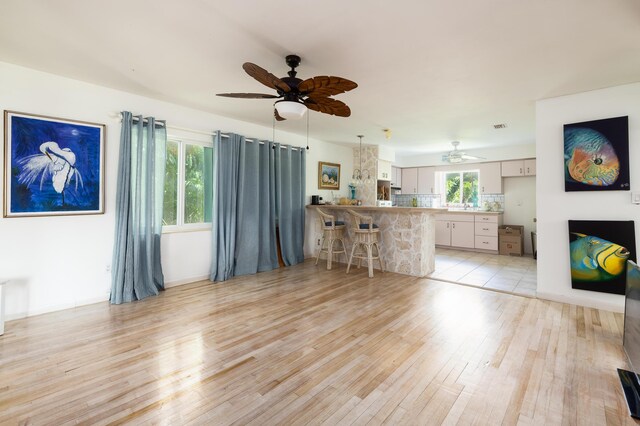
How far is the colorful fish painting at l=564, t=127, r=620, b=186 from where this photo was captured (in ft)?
10.6

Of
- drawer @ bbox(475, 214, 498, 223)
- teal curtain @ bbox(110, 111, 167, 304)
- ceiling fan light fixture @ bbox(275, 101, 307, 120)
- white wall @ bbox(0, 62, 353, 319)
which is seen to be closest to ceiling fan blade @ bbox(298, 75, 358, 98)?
ceiling fan light fixture @ bbox(275, 101, 307, 120)

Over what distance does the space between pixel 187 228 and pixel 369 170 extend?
14.0ft

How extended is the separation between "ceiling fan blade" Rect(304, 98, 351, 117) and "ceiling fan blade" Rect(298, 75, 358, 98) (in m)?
0.13

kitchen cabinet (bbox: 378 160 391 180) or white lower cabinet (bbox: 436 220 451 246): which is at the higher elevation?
kitchen cabinet (bbox: 378 160 391 180)

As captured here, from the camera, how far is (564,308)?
11.0 feet

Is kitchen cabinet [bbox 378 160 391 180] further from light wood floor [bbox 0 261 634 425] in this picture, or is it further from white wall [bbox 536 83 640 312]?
light wood floor [bbox 0 261 634 425]

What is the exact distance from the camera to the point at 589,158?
11.0 ft

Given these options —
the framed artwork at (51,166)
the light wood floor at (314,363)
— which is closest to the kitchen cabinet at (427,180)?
the light wood floor at (314,363)

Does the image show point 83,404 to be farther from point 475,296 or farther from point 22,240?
point 475,296

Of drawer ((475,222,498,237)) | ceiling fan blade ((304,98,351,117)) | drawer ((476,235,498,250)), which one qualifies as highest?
ceiling fan blade ((304,98,351,117))

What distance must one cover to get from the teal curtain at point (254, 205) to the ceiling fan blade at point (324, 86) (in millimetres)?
2401

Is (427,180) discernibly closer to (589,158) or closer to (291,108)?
(589,158)

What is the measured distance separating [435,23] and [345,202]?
4282 mm

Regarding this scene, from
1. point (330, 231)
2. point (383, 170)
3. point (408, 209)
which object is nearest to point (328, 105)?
point (408, 209)
